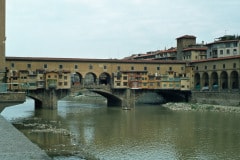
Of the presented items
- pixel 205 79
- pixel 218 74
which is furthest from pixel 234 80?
pixel 205 79

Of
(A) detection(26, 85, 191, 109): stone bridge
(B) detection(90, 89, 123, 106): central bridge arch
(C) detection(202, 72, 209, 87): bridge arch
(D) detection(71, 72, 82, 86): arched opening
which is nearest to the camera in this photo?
(A) detection(26, 85, 191, 109): stone bridge

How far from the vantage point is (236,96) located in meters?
62.5

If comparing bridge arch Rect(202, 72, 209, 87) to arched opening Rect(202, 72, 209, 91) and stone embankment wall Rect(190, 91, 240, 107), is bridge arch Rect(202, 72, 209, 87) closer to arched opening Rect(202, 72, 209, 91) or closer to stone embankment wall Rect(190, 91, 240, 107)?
arched opening Rect(202, 72, 209, 91)

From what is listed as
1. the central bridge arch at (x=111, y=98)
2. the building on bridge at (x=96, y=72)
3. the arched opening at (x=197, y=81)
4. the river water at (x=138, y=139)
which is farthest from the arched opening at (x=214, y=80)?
the river water at (x=138, y=139)

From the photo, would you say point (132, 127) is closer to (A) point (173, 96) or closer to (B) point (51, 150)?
(B) point (51, 150)

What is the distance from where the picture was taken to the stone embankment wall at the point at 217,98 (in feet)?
206

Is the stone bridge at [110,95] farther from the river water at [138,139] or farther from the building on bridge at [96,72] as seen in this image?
the river water at [138,139]

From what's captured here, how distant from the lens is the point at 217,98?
66750mm

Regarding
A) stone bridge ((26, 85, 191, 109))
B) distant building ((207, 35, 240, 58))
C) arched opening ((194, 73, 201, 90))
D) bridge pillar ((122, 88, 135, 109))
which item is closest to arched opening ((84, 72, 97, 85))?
stone bridge ((26, 85, 191, 109))

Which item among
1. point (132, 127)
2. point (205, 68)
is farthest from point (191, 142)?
point (205, 68)

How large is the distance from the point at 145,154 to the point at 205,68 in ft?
174

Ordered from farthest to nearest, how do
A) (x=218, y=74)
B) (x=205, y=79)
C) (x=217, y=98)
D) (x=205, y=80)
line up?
(x=205, y=80) → (x=205, y=79) → (x=218, y=74) → (x=217, y=98)

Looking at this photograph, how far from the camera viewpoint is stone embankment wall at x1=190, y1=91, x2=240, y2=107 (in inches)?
2473

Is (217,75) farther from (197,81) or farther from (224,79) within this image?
(197,81)
